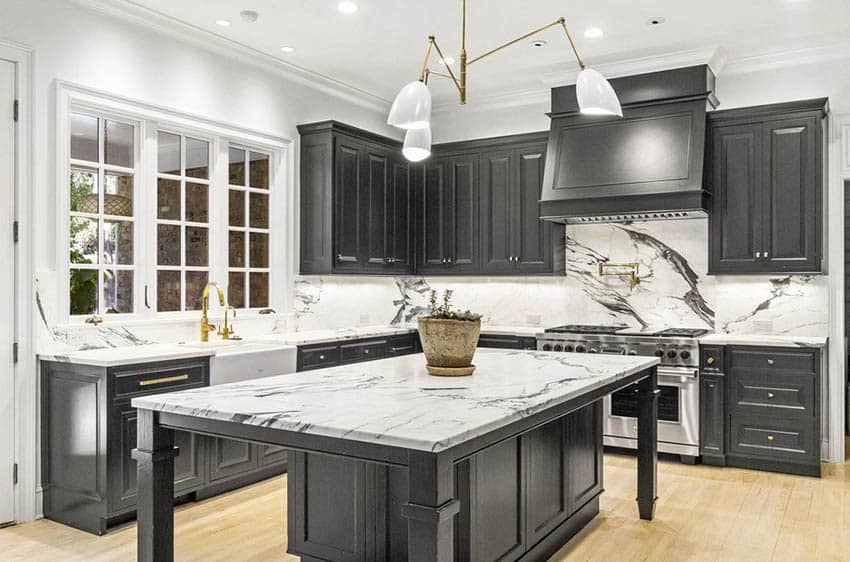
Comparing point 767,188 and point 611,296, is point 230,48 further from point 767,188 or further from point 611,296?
point 767,188

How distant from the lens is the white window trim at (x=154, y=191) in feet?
13.8

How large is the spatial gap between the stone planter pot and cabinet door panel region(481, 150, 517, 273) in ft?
10.9

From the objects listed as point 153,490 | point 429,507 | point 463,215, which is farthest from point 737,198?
point 153,490

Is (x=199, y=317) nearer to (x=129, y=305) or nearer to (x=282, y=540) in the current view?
(x=129, y=305)

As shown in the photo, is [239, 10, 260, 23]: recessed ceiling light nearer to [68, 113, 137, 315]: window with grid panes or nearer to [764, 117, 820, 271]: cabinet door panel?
[68, 113, 137, 315]: window with grid panes

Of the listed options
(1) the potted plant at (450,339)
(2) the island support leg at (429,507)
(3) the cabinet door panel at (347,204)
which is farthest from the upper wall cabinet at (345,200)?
(2) the island support leg at (429,507)

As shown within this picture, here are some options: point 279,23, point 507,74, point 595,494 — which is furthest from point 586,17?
point 595,494

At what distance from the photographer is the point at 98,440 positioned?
3807 millimetres

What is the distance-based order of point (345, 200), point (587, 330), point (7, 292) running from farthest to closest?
point (345, 200) → point (587, 330) → point (7, 292)

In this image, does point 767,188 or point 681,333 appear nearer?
point 767,188

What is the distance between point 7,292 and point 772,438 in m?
5.01

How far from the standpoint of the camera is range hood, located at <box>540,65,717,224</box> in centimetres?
537

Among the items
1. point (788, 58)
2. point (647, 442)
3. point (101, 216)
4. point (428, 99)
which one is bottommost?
point (647, 442)

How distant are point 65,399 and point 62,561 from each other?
0.94 metres
